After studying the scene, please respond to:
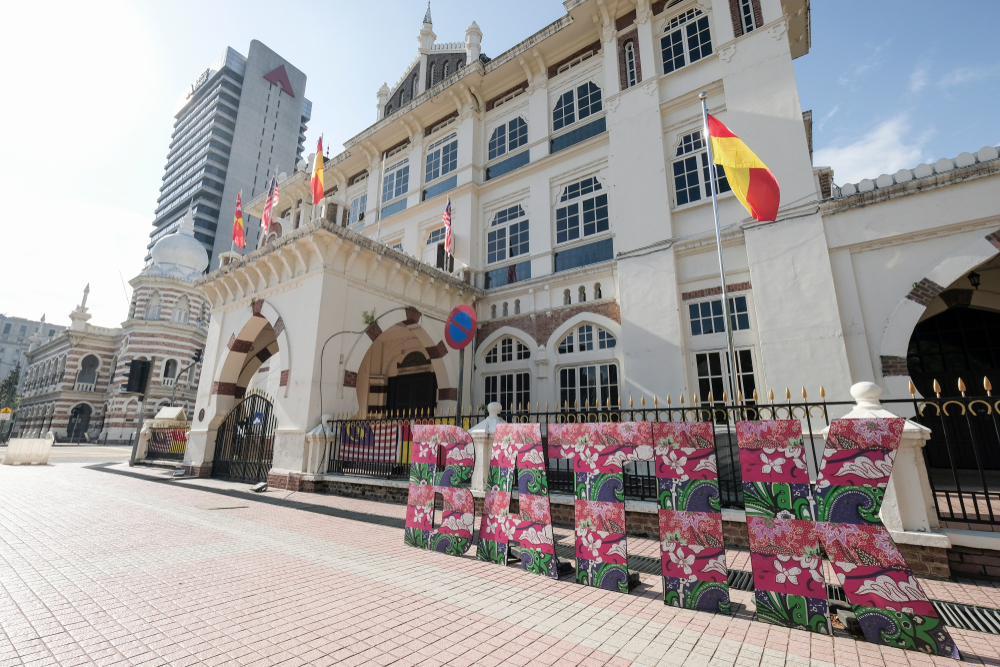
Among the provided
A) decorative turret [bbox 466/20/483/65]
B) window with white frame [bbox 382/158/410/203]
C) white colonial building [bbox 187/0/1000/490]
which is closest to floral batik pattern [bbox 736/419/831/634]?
white colonial building [bbox 187/0/1000/490]

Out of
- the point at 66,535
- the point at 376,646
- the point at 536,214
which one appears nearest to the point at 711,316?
the point at 536,214

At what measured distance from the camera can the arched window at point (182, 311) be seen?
1507 inches

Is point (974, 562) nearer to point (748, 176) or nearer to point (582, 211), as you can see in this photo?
point (748, 176)

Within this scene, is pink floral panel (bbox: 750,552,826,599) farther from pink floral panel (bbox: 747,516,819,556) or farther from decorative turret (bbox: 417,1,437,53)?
decorative turret (bbox: 417,1,437,53)

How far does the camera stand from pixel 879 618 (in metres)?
3.45

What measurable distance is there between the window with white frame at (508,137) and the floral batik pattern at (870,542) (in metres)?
14.7

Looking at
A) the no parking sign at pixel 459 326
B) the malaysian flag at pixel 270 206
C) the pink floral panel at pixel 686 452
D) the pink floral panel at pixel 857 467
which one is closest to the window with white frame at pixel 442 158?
the malaysian flag at pixel 270 206

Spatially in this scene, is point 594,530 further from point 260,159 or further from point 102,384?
point 260,159

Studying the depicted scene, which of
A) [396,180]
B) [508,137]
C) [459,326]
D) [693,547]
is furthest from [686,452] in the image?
[396,180]

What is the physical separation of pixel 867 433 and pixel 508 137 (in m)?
15.4

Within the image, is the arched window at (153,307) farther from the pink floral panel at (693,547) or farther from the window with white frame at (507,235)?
the pink floral panel at (693,547)

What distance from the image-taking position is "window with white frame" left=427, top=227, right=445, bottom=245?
17141mm

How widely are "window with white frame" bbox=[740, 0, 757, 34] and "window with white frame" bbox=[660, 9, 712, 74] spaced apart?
87 centimetres

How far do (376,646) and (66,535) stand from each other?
6239mm
